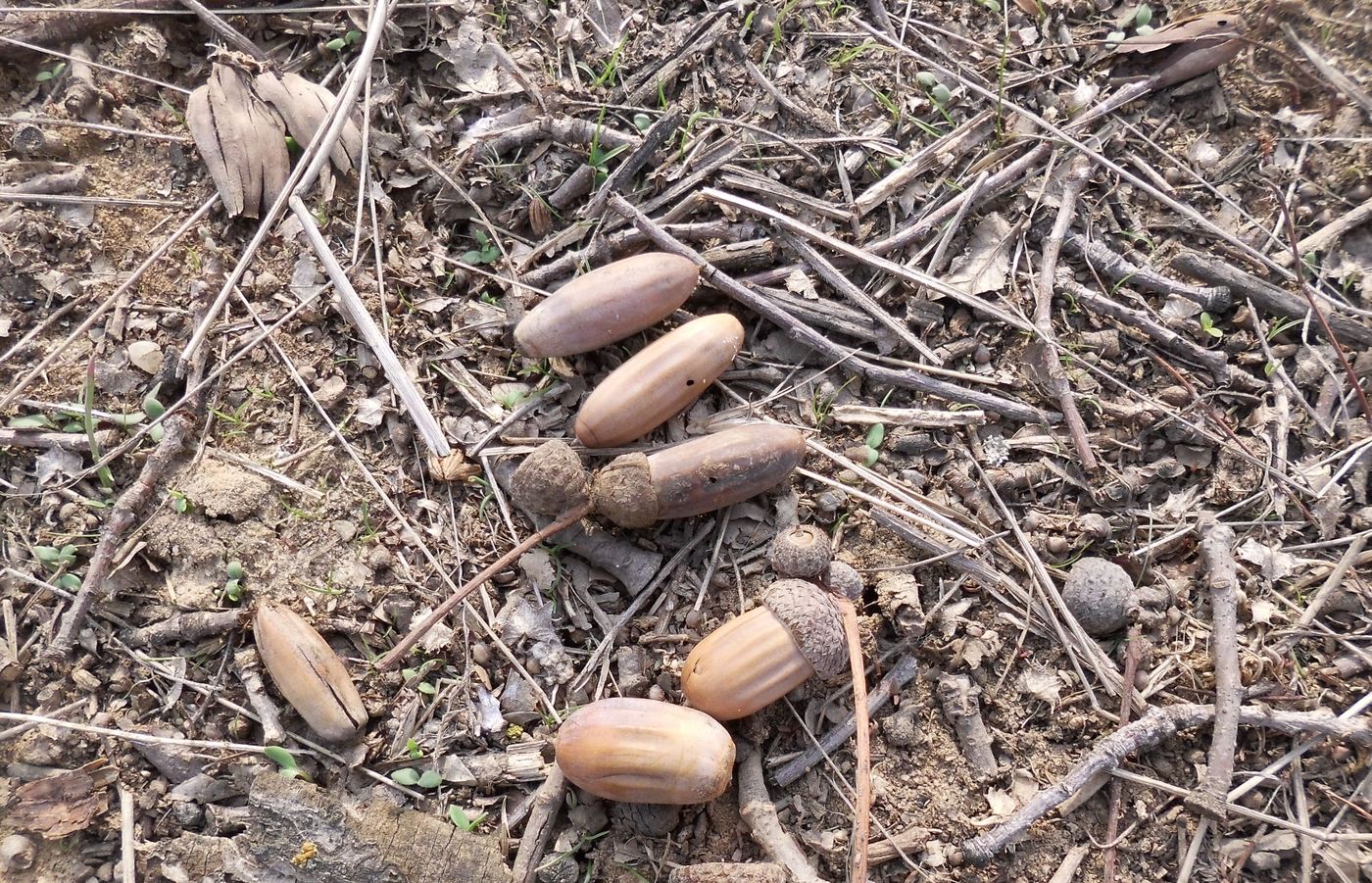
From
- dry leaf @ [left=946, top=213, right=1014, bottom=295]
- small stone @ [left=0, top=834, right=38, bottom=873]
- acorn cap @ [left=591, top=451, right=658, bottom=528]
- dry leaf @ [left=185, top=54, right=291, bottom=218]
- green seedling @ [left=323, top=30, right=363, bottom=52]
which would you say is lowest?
small stone @ [left=0, top=834, right=38, bottom=873]

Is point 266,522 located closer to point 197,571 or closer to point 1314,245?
point 197,571

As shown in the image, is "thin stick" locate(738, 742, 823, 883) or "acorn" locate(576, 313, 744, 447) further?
"acorn" locate(576, 313, 744, 447)

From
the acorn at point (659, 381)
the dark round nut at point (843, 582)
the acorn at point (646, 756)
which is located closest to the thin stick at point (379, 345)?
the acorn at point (659, 381)

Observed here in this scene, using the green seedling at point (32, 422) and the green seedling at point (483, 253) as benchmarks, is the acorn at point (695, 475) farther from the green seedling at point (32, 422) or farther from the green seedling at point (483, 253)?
the green seedling at point (32, 422)

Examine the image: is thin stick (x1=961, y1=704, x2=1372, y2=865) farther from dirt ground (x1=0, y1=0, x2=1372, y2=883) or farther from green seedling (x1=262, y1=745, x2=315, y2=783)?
green seedling (x1=262, y1=745, x2=315, y2=783)

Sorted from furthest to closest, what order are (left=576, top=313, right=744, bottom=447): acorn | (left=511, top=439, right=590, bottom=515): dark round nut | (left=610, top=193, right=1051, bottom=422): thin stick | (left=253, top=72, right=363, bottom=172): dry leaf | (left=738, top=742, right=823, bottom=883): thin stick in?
(left=253, top=72, right=363, bottom=172): dry leaf, (left=610, top=193, right=1051, bottom=422): thin stick, (left=576, top=313, right=744, bottom=447): acorn, (left=511, top=439, right=590, bottom=515): dark round nut, (left=738, top=742, right=823, bottom=883): thin stick

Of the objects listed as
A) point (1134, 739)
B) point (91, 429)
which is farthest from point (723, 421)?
point (91, 429)

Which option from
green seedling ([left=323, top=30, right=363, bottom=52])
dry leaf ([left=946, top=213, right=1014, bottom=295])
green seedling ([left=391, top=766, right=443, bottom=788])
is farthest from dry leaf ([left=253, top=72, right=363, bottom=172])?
dry leaf ([left=946, top=213, right=1014, bottom=295])

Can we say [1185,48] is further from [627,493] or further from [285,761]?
[285,761]
